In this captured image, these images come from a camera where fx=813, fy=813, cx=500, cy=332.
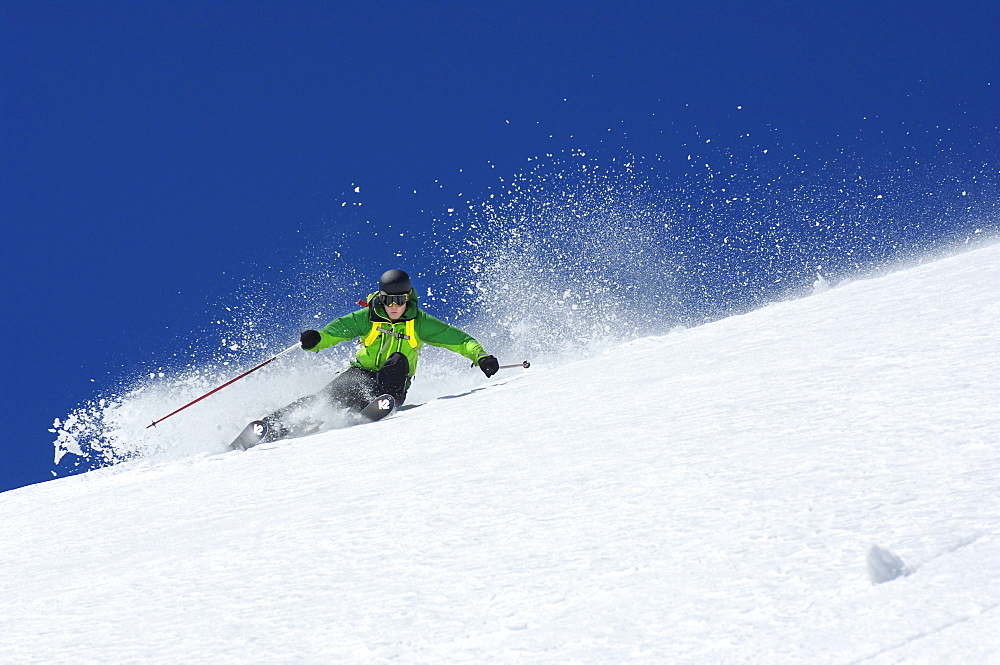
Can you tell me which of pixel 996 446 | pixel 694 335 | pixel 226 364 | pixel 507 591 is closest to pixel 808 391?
pixel 996 446

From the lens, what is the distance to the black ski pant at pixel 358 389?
221 inches

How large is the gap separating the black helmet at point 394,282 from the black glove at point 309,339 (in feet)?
2.01

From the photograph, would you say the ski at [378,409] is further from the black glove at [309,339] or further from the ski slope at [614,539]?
the ski slope at [614,539]

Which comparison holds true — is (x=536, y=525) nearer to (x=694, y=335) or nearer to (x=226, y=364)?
(x=694, y=335)

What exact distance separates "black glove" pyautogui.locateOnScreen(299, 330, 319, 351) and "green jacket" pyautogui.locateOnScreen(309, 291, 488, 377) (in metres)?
0.05

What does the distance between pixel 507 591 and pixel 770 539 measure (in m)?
0.54

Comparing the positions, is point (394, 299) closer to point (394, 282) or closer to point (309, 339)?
point (394, 282)

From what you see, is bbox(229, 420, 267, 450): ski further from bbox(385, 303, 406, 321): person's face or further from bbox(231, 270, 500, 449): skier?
bbox(385, 303, 406, 321): person's face

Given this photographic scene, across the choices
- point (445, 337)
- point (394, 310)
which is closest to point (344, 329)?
point (394, 310)

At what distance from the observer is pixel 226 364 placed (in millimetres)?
9000

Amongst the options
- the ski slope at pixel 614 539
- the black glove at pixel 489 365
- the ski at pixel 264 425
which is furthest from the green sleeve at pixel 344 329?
the ski slope at pixel 614 539

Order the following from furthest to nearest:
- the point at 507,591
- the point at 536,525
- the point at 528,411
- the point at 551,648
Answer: the point at 528,411 < the point at 536,525 < the point at 507,591 < the point at 551,648

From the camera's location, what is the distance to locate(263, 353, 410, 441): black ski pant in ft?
18.4

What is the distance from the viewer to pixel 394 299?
6129 millimetres
